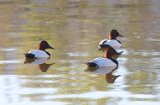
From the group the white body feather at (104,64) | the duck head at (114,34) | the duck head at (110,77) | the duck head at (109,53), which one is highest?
the duck head at (114,34)

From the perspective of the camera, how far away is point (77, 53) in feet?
65.4

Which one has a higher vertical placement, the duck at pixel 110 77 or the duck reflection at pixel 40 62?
the duck reflection at pixel 40 62

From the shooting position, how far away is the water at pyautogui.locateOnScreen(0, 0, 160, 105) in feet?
48.2

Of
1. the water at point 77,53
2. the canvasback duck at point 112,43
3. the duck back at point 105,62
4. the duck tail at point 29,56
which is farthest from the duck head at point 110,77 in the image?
the canvasback duck at point 112,43

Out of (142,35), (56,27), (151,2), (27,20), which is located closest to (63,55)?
(142,35)

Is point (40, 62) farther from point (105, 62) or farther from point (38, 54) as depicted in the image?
point (105, 62)

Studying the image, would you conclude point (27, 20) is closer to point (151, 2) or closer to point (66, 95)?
point (151, 2)

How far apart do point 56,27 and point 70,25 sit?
29.4 inches

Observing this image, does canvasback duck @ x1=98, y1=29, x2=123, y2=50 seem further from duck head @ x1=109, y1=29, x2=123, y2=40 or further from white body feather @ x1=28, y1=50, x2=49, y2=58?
white body feather @ x1=28, y1=50, x2=49, y2=58

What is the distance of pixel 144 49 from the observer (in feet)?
66.6

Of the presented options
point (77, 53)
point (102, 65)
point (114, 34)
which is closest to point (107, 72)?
point (102, 65)

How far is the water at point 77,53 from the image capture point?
48.2ft

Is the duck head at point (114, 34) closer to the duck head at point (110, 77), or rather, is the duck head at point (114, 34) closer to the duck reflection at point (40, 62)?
the duck reflection at point (40, 62)

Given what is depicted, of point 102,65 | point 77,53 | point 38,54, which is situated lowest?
point 102,65
